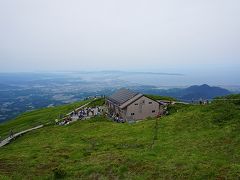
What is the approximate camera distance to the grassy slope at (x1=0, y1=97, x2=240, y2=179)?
26.0m

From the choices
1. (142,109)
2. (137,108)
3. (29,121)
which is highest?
(137,108)

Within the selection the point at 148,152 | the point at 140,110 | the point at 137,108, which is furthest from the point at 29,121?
the point at 148,152

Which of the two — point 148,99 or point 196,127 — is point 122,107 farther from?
point 196,127

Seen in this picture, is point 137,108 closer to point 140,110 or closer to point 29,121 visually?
point 140,110

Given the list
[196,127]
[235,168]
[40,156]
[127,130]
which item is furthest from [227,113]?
[40,156]

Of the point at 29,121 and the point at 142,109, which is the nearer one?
the point at 142,109

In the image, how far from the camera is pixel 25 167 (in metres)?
31.2

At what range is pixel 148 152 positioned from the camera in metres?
32.1

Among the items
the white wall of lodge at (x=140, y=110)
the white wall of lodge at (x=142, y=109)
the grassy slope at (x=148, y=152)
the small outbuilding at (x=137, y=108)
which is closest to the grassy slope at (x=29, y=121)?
the small outbuilding at (x=137, y=108)

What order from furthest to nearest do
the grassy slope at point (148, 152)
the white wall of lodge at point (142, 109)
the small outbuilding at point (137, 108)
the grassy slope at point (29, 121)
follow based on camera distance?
the grassy slope at point (29, 121) → the white wall of lodge at point (142, 109) → the small outbuilding at point (137, 108) → the grassy slope at point (148, 152)

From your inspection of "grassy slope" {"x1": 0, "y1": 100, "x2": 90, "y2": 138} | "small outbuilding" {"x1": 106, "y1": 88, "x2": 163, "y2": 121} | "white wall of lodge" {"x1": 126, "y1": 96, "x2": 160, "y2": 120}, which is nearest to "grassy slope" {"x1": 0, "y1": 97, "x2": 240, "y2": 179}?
"small outbuilding" {"x1": 106, "y1": 88, "x2": 163, "y2": 121}

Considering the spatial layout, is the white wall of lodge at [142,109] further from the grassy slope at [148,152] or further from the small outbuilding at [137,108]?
the grassy slope at [148,152]

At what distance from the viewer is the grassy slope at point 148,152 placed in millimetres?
26031

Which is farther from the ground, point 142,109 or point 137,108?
point 137,108
